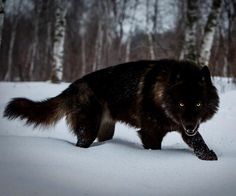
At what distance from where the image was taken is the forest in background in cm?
1097

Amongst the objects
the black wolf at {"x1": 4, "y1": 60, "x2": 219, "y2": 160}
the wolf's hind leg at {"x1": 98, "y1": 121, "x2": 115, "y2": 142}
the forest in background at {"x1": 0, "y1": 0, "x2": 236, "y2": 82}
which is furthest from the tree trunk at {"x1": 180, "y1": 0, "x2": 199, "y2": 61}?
the black wolf at {"x1": 4, "y1": 60, "x2": 219, "y2": 160}

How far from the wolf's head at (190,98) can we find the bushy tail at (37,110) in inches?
56.6

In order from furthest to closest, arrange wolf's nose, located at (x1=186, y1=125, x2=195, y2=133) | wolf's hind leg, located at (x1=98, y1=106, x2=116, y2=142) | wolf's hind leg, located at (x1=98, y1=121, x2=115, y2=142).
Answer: wolf's hind leg, located at (x1=98, y1=121, x2=115, y2=142) < wolf's hind leg, located at (x1=98, y1=106, x2=116, y2=142) < wolf's nose, located at (x1=186, y1=125, x2=195, y2=133)

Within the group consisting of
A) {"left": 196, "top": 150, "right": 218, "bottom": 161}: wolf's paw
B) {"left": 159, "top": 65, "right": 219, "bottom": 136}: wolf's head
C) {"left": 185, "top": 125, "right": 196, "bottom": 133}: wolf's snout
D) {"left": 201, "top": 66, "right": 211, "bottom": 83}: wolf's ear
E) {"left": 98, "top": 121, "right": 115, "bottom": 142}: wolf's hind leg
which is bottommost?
{"left": 98, "top": 121, "right": 115, "bottom": 142}: wolf's hind leg

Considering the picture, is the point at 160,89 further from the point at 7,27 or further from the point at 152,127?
the point at 7,27

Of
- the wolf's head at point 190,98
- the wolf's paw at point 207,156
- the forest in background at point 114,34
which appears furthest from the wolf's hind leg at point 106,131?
the forest in background at point 114,34

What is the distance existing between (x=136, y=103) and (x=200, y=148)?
113 cm

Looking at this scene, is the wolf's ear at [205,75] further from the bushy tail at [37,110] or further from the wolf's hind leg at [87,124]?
the bushy tail at [37,110]

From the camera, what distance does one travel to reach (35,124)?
17.3 ft

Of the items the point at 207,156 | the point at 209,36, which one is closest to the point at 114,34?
the point at 209,36

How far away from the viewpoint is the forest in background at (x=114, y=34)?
11.0 m

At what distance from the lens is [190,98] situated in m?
4.45

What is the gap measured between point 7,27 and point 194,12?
25.2m

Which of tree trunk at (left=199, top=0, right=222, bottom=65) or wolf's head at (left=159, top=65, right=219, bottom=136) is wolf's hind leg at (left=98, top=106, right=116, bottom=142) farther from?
tree trunk at (left=199, top=0, right=222, bottom=65)
